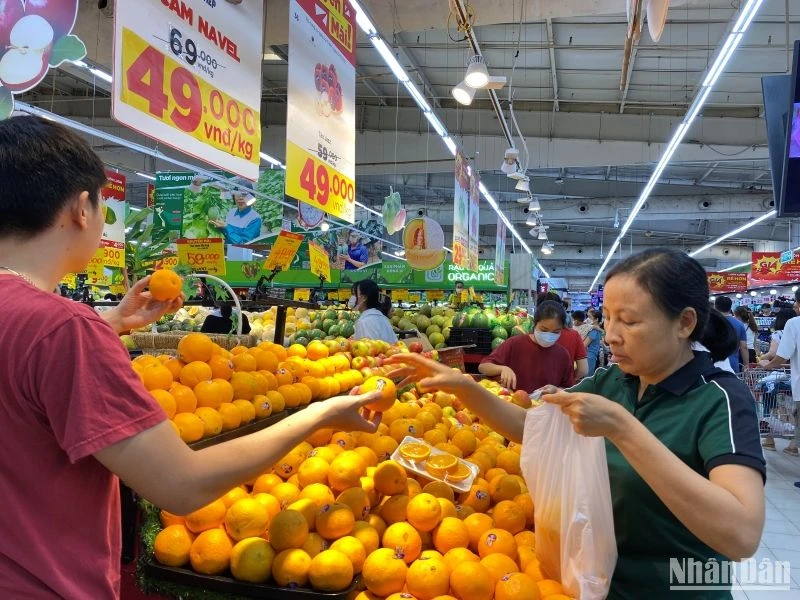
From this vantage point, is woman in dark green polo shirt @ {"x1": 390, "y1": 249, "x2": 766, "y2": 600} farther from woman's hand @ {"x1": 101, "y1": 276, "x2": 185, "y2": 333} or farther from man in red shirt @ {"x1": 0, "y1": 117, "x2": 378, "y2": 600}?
woman's hand @ {"x1": 101, "y1": 276, "x2": 185, "y2": 333}

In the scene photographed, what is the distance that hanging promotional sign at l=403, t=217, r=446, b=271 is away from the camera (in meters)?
9.88

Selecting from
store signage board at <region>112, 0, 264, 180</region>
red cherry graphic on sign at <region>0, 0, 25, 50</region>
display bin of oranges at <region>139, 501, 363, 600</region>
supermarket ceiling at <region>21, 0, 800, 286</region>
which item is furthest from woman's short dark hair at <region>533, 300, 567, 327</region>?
red cherry graphic on sign at <region>0, 0, 25, 50</region>

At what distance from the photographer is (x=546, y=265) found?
1602 inches

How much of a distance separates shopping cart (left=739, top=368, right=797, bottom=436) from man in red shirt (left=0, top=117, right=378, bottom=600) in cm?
866

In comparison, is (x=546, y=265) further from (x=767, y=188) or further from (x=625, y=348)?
(x=625, y=348)

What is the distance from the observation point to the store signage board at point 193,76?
8.17 feet

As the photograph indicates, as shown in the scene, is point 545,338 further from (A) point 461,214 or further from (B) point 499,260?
(B) point 499,260

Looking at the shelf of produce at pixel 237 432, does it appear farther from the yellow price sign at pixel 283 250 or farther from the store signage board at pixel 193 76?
the yellow price sign at pixel 283 250

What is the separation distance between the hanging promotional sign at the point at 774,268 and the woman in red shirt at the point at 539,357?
1590 cm

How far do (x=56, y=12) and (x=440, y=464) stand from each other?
323 centimetres

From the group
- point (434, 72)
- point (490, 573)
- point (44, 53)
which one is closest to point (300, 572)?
point (490, 573)

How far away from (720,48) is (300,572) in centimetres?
700

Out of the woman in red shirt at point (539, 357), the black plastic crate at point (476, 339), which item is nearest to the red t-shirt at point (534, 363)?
the woman in red shirt at point (539, 357)

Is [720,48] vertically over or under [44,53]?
over
